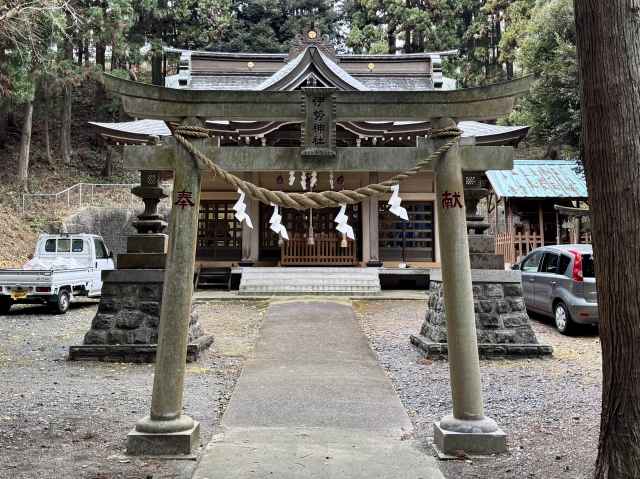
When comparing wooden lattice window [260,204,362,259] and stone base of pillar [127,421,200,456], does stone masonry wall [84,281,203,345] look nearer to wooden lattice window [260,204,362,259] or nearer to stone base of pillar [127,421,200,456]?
→ stone base of pillar [127,421,200,456]

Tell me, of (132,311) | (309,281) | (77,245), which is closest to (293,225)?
(309,281)

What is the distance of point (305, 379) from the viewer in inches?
256

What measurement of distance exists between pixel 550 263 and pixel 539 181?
10501mm

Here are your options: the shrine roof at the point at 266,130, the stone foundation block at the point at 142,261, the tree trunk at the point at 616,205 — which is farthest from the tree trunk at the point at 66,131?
the tree trunk at the point at 616,205

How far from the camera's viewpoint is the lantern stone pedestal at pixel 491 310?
26.0 feet

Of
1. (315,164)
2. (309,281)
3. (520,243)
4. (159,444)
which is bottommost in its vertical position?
(159,444)

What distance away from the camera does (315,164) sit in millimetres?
4547

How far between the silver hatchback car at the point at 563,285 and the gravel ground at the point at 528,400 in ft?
1.46

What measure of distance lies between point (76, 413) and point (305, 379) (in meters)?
2.58

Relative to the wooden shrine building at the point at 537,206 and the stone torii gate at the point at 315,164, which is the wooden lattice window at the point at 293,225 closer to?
the wooden shrine building at the point at 537,206

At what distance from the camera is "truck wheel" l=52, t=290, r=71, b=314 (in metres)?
12.3

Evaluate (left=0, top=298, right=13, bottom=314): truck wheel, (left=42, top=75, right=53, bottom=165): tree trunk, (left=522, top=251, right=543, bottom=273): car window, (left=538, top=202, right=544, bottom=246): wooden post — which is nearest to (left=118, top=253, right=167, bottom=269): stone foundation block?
(left=0, top=298, right=13, bottom=314): truck wheel

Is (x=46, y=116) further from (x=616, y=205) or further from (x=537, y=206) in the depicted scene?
(x=616, y=205)

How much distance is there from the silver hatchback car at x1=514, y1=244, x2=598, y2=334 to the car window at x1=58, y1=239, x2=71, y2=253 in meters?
11.8
